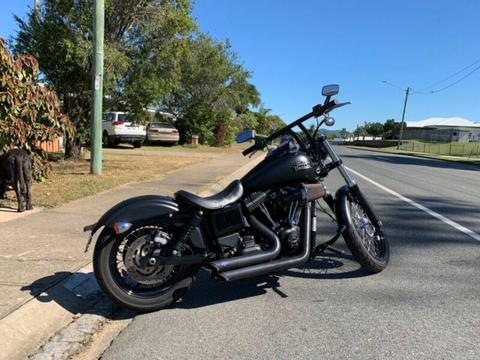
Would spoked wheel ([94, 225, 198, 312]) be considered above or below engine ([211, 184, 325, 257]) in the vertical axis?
below

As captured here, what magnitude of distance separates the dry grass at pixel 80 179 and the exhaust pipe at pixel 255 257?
15.6ft

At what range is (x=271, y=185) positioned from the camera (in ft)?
14.7

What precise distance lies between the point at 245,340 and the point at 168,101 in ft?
99.3

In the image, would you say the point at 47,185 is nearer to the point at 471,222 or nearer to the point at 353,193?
the point at 353,193

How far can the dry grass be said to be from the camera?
8703 mm

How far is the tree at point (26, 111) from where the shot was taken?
8.04m

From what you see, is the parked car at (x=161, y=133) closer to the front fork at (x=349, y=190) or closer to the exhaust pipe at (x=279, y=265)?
the front fork at (x=349, y=190)

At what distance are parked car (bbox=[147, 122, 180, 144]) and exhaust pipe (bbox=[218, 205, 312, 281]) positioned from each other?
24005 mm

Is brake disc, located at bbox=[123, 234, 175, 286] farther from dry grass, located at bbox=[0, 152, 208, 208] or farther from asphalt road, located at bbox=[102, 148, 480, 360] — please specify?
dry grass, located at bbox=[0, 152, 208, 208]

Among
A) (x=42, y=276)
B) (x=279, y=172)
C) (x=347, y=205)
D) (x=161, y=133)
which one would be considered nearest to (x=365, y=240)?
(x=347, y=205)

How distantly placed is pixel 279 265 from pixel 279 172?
2.67ft

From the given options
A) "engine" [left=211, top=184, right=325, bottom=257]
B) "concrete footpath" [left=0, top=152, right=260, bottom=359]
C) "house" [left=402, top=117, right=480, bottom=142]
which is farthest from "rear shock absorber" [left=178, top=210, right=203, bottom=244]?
"house" [left=402, top=117, right=480, bottom=142]

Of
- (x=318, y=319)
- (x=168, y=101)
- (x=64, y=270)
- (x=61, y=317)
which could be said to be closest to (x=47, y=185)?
(x=64, y=270)

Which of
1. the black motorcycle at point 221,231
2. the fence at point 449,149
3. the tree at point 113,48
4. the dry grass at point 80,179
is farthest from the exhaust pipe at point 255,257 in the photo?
the fence at point 449,149
